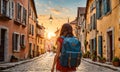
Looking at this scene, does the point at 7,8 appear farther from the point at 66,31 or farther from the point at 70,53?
the point at 70,53

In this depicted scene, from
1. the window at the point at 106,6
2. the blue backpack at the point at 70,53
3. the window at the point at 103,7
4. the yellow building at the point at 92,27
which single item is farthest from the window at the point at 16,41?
the blue backpack at the point at 70,53

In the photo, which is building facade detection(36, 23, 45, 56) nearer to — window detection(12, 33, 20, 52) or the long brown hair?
window detection(12, 33, 20, 52)

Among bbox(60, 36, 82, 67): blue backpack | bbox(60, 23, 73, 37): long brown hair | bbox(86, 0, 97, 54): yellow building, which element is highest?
bbox(86, 0, 97, 54): yellow building

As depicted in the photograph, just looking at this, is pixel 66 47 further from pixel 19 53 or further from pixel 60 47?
pixel 19 53

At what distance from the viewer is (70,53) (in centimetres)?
532

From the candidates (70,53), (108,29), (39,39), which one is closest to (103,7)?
(108,29)

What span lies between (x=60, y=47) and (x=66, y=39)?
18 cm

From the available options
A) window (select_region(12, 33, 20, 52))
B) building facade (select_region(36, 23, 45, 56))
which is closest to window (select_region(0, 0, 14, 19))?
window (select_region(12, 33, 20, 52))

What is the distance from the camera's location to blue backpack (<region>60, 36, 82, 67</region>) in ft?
17.5

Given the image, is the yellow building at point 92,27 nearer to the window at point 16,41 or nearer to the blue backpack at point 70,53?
the window at point 16,41

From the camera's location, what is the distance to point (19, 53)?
30734 mm

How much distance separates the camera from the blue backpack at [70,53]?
5.32 metres

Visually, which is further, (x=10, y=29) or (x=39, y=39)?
(x=39, y=39)

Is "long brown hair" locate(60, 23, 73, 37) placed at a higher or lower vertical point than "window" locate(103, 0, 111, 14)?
lower
